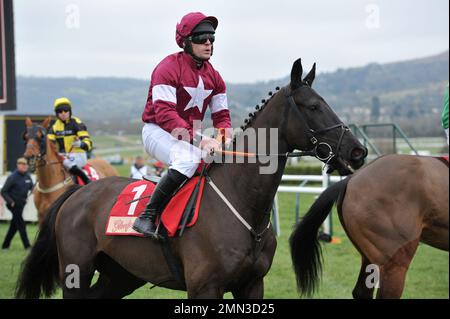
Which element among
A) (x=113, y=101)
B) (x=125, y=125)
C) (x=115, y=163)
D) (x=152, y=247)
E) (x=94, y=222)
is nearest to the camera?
(x=152, y=247)

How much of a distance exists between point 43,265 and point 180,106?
187 centimetres

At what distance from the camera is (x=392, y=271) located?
518 cm

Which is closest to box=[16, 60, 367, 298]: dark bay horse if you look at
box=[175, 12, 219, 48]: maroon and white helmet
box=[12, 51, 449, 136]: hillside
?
box=[175, 12, 219, 48]: maroon and white helmet

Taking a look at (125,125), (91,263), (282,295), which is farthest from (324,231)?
(125,125)

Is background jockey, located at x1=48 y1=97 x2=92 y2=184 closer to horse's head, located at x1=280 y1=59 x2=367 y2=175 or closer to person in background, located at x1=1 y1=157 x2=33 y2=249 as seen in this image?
person in background, located at x1=1 y1=157 x2=33 y2=249

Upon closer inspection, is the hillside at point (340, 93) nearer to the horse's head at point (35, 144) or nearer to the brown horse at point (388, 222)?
the horse's head at point (35, 144)

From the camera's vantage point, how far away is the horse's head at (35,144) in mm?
8898

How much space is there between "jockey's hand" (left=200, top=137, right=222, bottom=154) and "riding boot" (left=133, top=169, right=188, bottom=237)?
9.4 inches

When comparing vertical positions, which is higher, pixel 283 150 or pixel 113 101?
pixel 283 150

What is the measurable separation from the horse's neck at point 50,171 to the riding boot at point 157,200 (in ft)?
16.5

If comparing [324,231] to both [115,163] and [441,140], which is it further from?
[115,163]

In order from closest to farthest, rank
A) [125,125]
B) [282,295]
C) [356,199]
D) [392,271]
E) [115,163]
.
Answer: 1. [392,271]
2. [356,199]
3. [282,295]
4. [125,125]
5. [115,163]
